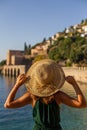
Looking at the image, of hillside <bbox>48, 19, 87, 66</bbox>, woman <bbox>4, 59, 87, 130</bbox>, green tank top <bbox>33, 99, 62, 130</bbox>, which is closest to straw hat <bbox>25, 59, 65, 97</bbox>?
woman <bbox>4, 59, 87, 130</bbox>

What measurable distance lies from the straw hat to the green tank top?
109mm

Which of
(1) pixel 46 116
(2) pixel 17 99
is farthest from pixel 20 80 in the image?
(1) pixel 46 116

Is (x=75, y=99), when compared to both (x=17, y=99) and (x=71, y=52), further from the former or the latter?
(x=71, y=52)

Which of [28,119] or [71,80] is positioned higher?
[71,80]

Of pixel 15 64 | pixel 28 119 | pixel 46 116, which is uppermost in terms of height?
pixel 15 64

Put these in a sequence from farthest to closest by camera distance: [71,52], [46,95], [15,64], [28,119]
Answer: [15,64], [71,52], [28,119], [46,95]

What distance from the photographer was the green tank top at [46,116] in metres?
3.16

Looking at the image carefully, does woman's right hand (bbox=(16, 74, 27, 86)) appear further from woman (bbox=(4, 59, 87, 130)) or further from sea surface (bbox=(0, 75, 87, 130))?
sea surface (bbox=(0, 75, 87, 130))

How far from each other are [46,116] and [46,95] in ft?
0.63

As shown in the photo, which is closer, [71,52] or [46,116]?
[46,116]

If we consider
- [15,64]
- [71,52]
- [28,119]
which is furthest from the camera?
[15,64]

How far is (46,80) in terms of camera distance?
3.17 metres

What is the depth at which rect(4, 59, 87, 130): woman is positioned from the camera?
3.15 metres

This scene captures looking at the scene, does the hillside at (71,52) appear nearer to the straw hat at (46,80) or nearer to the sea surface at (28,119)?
the sea surface at (28,119)
